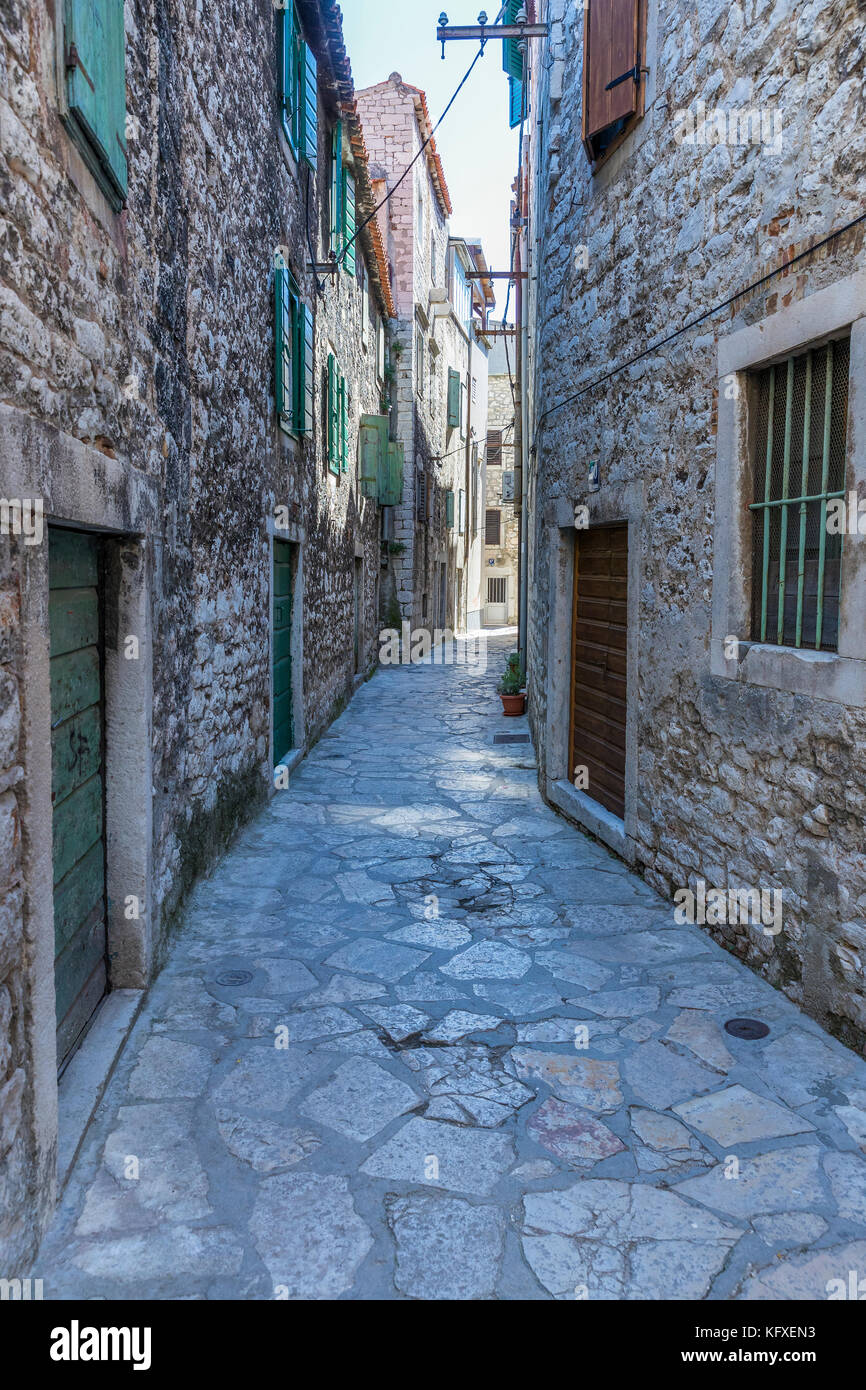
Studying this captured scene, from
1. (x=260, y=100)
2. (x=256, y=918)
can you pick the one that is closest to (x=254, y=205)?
(x=260, y=100)

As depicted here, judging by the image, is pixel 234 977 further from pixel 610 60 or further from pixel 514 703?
pixel 514 703

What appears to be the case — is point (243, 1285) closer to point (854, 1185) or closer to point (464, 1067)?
point (464, 1067)

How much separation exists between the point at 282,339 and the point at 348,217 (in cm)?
503

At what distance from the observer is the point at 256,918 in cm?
465

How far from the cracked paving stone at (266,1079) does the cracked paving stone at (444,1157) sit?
1.43 feet

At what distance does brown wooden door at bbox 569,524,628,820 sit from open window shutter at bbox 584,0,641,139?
2.33m

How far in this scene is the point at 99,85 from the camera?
285 centimetres

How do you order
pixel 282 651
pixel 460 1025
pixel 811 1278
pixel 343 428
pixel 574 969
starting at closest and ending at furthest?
pixel 811 1278 < pixel 460 1025 < pixel 574 969 < pixel 282 651 < pixel 343 428

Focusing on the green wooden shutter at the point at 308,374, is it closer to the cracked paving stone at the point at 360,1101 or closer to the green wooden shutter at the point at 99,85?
the green wooden shutter at the point at 99,85

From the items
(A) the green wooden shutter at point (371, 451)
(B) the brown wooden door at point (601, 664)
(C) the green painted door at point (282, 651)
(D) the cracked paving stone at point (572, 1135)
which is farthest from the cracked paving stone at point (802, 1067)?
(A) the green wooden shutter at point (371, 451)

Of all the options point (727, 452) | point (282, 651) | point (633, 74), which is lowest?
point (282, 651)

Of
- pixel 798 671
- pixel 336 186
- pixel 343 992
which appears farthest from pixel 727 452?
pixel 336 186

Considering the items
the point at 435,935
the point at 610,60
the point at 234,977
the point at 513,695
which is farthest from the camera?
the point at 513,695

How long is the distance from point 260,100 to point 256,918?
5.58 meters
